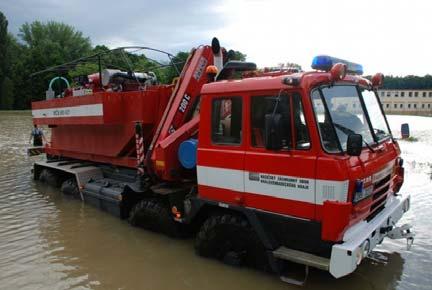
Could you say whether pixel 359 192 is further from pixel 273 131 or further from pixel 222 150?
pixel 222 150

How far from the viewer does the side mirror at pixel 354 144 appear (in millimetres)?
4203

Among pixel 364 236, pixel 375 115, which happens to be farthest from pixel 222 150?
pixel 375 115

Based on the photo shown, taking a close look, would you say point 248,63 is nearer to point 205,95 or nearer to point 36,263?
point 205,95

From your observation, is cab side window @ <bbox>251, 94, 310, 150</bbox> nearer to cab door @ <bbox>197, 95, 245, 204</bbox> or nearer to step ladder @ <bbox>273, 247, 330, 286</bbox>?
cab door @ <bbox>197, 95, 245, 204</bbox>

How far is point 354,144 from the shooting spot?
421cm

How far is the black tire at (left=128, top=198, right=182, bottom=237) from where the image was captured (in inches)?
254

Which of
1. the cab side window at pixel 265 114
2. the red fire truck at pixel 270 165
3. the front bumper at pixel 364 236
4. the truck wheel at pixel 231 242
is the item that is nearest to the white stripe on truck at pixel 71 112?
the red fire truck at pixel 270 165

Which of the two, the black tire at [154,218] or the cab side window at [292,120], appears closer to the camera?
the cab side window at [292,120]

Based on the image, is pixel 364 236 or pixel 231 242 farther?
pixel 231 242

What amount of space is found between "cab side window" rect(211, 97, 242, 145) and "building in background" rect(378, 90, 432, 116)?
42172 mm

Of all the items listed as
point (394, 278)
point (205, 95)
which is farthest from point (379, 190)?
point (205, 95)

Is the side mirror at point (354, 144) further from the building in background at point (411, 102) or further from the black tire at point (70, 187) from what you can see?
the building in background at point (411, 102)

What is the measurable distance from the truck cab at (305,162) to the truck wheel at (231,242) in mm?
199

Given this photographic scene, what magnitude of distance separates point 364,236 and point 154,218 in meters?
3.45
